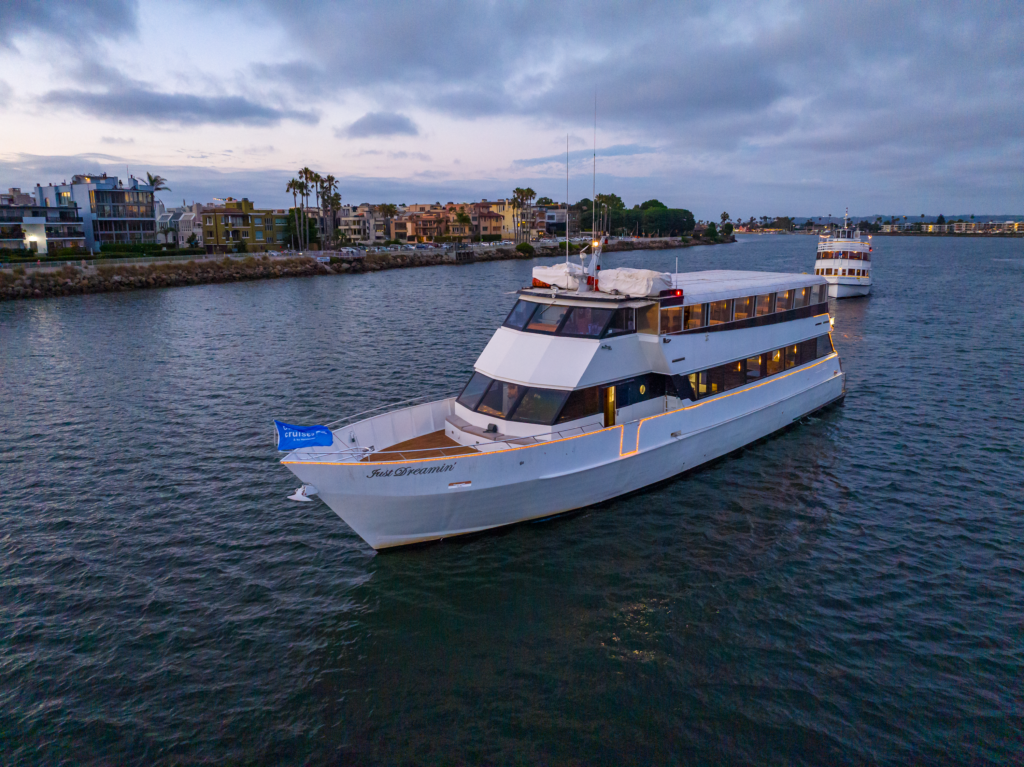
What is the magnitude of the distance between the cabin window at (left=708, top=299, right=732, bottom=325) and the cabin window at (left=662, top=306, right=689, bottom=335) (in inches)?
63.9

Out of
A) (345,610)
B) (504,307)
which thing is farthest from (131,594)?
Answer: (504,307)

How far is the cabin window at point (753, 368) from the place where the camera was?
19766 mm

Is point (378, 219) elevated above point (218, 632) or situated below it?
above

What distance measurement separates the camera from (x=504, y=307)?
57500 millimetres

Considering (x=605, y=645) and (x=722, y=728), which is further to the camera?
(x=605, y=645)

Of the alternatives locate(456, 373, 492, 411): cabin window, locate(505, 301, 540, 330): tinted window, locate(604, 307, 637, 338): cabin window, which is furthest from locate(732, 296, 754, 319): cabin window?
locate(456, 373, 492, 411): cabin window

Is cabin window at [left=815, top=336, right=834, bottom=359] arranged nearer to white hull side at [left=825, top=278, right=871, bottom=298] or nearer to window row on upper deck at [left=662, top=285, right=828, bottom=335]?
window row on upper deck at [left=662, top=285, right=828, bottom=335]

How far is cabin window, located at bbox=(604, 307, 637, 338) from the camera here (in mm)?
16203

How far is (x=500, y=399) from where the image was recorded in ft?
52.2

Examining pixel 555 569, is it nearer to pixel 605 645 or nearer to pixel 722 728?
pixel 605 645

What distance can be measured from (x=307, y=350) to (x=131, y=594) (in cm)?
2608

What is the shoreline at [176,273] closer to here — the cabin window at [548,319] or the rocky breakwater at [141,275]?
the rocky breakwater at [141,275]

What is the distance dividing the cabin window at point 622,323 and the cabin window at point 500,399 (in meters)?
2.98

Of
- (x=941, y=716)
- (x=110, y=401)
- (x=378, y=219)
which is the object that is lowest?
(x=941, y=716)
